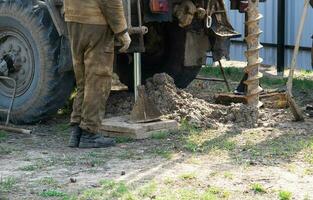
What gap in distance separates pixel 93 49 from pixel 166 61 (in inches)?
96.9

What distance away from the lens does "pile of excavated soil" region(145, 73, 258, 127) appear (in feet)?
25.1

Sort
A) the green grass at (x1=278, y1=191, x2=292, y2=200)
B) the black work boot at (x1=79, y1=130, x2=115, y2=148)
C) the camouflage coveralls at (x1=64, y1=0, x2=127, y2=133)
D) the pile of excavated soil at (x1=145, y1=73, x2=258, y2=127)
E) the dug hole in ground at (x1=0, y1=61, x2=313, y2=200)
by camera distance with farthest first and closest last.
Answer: the pile of excavated soil at (x1=145, y1=73, x2=258, y2=127) → the black work boot at (x1=79, y1=130, x2=115, y2=148) → the camouflage coveralls at (x1=64, y1=0, x2=127, y2=133) → the dug hole in ground at (x1=0, y1=61, x2=313, y2=200) → the green grass at (x1=278, y1=191, x2=292, y2=200)

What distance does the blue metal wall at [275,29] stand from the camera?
12.0 metres

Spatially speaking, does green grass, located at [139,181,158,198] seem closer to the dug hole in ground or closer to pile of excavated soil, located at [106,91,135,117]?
the dug hole in ground

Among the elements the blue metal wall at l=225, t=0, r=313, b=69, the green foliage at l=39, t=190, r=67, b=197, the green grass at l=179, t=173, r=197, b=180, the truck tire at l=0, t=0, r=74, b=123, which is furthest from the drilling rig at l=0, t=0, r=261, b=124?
the blue metal wall at l=225, t=0, r=313, b=69

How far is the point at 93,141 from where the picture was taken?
694cm

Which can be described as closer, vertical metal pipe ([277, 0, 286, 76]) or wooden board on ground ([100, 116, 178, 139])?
wooden board on ground ([100, 116, 178, 139])

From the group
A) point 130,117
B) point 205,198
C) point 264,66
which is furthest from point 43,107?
point 264,66

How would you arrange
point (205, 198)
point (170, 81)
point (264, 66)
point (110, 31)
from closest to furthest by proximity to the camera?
point (205, 198)
point (110, 31)
point (170, 81)
point (264, 66)

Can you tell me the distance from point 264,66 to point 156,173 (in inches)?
288

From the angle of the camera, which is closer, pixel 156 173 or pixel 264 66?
pixel 156 173

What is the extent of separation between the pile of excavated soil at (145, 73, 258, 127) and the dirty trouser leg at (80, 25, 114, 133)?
1.14 meters

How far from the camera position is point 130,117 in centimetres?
759

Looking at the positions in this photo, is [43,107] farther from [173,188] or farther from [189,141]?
[173,188]
